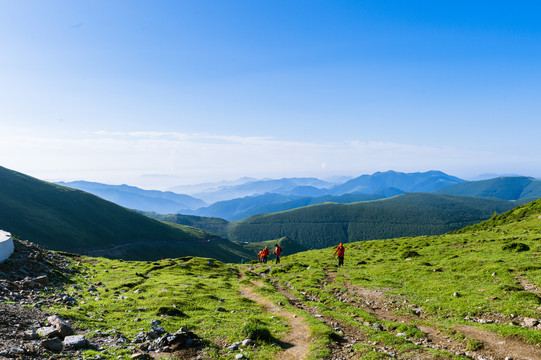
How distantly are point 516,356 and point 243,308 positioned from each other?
594 inches

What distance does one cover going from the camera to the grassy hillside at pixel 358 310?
12719mm

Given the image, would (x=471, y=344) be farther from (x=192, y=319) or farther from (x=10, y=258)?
(x=10, y=258)

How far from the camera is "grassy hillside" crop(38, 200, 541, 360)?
1272 centimetres

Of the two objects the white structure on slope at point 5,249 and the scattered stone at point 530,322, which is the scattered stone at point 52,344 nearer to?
the white structure on slope at point 5,249

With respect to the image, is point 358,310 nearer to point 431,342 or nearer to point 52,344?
point 431,342

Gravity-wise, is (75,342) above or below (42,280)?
above

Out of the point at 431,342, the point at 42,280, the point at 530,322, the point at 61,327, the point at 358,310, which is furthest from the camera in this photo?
the point at 42,280

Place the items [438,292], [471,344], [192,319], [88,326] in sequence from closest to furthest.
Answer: [471,344] → [88,326] → [192,319] → [438,292]

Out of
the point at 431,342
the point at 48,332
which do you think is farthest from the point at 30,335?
the point at 431,342

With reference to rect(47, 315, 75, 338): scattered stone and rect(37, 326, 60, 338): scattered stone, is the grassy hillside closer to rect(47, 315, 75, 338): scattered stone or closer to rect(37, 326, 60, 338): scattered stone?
rect(47, 315, 75, 338): scattered stone

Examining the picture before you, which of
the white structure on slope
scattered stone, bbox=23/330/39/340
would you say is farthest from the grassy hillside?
the white structure on slope

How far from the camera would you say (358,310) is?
19.5m

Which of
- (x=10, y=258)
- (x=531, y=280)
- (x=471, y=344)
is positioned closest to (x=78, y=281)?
(x=10, y=258)

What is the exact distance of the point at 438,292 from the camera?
21469 mm
